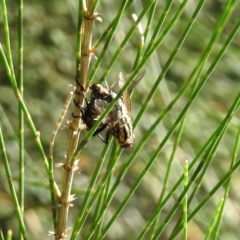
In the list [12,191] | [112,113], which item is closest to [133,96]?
[112,113]

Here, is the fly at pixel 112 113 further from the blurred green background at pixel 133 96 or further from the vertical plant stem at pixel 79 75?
the blurred green background at pixel 133 96

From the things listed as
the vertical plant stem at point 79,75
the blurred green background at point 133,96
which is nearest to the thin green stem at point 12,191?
the vertical plant stem at point 79,75

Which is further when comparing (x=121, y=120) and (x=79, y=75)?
(x=121, y=120)

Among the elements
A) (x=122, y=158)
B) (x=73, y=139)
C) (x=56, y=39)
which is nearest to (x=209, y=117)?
(x=122, y=158)

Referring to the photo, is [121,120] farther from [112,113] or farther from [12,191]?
[12,191]

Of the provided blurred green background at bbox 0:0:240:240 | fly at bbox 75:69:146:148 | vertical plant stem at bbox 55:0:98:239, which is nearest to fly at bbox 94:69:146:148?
fly at bbox 75:69:146:148

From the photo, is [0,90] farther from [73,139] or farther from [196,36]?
[73,139]
